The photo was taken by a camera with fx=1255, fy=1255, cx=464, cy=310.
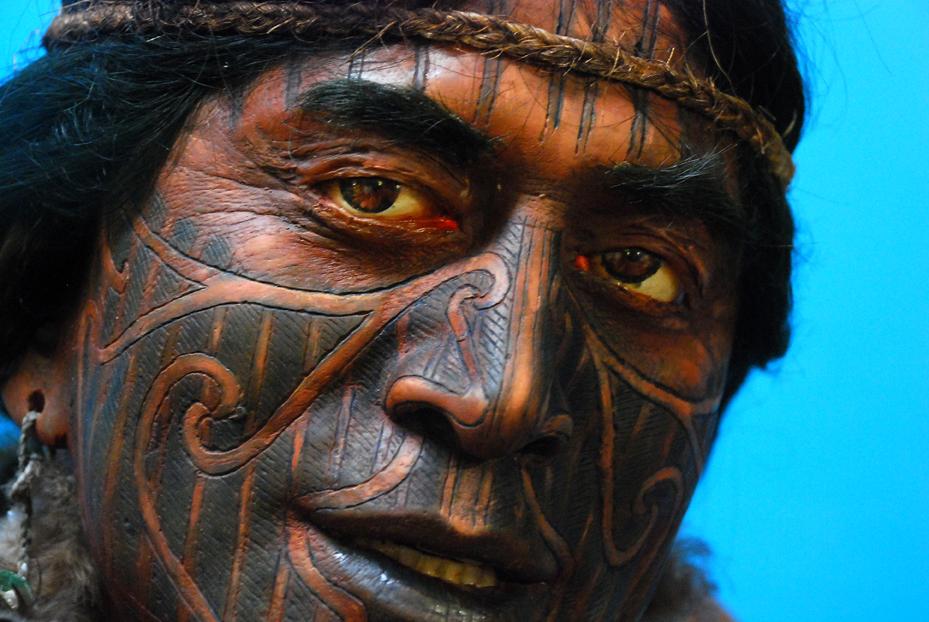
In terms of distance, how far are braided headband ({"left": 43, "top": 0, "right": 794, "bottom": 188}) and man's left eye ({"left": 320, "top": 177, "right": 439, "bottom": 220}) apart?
6.7 inches

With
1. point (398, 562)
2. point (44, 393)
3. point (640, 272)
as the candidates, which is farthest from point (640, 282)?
point (44, 393)

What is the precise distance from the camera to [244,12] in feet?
4.90

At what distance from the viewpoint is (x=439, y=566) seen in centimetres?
137

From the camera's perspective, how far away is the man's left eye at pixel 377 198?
1460 mm

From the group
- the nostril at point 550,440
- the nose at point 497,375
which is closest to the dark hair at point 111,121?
the nose at point 497,375

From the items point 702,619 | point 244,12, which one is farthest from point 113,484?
point 702,619

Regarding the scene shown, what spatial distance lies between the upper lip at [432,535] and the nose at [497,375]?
0.28 ft

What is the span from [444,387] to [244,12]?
522 millimetres

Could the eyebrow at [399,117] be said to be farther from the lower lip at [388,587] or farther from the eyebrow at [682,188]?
the lower lip at [388,587]

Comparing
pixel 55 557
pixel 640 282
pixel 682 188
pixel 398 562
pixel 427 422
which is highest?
pixel 682 188

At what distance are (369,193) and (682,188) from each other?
1.25 ft

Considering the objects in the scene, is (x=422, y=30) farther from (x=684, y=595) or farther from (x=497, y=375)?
(x=684, y=595)

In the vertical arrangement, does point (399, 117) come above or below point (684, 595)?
above

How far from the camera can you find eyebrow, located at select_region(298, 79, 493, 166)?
1.42m
